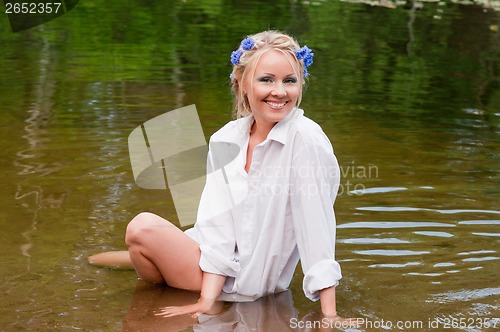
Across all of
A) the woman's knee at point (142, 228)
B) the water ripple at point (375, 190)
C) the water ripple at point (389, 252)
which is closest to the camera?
the woman's knee at point (142, 228)

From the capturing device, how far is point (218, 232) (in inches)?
135

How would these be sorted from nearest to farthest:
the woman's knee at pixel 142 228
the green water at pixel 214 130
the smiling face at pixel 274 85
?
the smiling face at pixel 274 85 < the woman's knee at pixel 142 228 < the green water at pixel 214 130

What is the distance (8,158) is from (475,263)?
2.94m

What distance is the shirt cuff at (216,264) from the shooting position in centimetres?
339

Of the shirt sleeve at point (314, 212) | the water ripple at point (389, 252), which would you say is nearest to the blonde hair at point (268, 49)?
the shirt sleeve at point (314, 212)

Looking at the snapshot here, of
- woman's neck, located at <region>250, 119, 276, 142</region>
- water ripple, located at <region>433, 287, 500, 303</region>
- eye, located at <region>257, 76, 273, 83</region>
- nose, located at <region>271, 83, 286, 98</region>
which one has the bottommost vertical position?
water ripple, located at <region>433, 287, 500, 303</region>

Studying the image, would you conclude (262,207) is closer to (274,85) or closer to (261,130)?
(261,130)

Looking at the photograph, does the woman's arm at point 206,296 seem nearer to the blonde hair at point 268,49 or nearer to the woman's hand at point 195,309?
the woman's hand at point 195,309

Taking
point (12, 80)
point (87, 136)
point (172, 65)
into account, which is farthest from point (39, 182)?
point (172, 65)

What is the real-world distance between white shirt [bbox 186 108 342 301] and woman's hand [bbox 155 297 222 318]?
0.09 meters

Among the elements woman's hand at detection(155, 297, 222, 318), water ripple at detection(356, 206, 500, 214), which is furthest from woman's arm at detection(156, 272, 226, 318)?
water ripple at detection(356, 206, 500, 214)

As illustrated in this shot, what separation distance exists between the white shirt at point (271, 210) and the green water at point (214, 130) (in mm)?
186

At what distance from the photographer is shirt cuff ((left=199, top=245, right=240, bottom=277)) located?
133 inches

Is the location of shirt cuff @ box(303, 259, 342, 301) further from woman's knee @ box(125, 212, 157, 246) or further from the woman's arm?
woman's knee @ box(125, 212, 157, 246)
